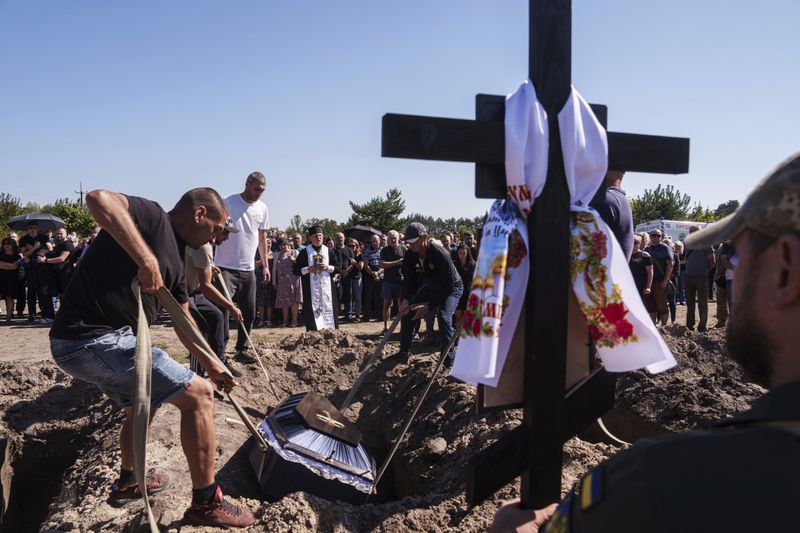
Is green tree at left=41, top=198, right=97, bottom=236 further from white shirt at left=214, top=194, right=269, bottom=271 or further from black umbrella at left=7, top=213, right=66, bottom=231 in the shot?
white shirt at left=214, top=194, right=269, bottom=271

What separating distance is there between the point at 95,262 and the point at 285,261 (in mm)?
8708

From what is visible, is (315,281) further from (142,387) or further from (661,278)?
(142,387)

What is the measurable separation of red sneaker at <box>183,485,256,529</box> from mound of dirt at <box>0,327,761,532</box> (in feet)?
0.34

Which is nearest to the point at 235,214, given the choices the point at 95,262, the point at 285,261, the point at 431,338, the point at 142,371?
the point at 95,262

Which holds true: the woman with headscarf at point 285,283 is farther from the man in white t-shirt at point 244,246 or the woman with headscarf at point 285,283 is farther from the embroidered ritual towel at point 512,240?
the embroidered ritual towel at point 512,240

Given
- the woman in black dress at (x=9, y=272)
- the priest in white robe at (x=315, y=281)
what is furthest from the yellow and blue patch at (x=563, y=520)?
the woman in black dress at (x=9, y=272)

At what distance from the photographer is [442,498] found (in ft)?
11.6

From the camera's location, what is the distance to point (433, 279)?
7.50 meters

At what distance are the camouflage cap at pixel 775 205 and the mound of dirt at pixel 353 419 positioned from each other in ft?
8.42

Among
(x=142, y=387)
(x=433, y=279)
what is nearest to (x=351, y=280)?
(x=433, y=279)

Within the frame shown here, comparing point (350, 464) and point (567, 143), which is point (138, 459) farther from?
point (567, 143)

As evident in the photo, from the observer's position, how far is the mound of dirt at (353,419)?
3.31 meters

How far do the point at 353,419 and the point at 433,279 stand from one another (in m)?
2.12

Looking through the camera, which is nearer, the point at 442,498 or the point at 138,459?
the point at 138,459
